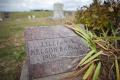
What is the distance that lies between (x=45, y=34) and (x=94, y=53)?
96 cm

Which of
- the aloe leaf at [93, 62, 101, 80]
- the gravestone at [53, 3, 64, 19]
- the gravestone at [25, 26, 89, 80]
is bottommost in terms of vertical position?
the aloe leaf at [93, 62, 101, 80]

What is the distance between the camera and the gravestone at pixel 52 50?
3.44 meters

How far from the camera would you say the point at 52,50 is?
3607 mm

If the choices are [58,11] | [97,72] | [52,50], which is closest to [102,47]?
[97,72]

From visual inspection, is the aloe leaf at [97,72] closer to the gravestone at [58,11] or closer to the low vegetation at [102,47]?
the low vegetation at [102,47]

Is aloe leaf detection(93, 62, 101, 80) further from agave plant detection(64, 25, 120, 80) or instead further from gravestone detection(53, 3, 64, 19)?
gravestone detection(53, 3, 64, 19)

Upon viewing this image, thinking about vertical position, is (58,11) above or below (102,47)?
above

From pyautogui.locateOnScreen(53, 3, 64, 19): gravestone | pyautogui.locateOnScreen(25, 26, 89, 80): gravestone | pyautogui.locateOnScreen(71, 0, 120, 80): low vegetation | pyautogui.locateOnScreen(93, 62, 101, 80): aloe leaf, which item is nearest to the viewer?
pyautogui.locateOnScreen(93, 62, 101, 80): aloe leaf

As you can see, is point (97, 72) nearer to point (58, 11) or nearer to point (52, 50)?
point (52, 50)

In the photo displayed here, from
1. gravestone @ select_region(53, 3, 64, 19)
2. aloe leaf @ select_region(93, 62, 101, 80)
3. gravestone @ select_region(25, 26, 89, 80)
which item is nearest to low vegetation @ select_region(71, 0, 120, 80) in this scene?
aloe leaf @ select_region(93, 62, 101, 80)

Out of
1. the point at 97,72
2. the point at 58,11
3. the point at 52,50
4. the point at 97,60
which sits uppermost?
the point at 58,11

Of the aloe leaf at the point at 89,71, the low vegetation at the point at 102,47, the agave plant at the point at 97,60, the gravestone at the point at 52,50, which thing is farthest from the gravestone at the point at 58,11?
the aloe leaf at the point at 89,71

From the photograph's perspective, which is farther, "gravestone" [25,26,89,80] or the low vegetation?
"gravestone" [25,26,89,80]

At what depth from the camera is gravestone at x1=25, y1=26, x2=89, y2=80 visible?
11.3ft
